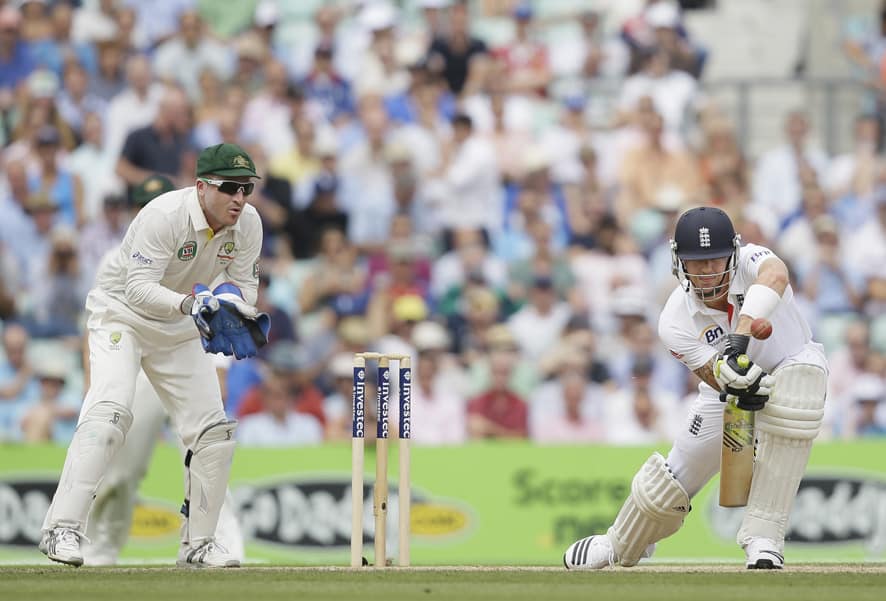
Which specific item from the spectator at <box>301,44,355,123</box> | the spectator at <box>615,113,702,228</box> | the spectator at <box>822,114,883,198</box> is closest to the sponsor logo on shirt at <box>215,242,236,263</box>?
the spectator at <box>615,113,702,228</box>

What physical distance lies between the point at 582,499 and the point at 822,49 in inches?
265

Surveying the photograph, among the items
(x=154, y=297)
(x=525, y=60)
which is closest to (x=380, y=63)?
(x=525, y=60)

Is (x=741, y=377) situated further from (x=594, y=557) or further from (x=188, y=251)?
(x=188, y=251)

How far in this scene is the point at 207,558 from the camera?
7523 millimetres

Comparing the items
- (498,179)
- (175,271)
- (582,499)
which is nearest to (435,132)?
(498,179)

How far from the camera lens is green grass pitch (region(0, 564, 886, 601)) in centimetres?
587

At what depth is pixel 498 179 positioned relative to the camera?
13109mm

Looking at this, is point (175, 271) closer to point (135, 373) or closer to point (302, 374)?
point (135, 373)

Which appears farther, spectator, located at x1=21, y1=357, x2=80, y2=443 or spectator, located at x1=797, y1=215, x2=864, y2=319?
spectator, located at x1=797, y1=215, x2=864, y2=319

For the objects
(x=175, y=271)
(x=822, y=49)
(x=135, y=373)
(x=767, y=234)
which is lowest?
(x=135, y=373)

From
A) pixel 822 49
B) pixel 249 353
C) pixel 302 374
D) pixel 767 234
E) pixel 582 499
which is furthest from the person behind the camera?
pixel 822 49

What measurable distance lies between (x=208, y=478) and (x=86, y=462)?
0.63 metres

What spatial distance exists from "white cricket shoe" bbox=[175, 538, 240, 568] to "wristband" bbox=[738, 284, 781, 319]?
2.59m

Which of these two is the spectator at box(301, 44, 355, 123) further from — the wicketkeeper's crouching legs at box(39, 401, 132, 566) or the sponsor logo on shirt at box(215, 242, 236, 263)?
the wicketkeeper's crouching legs at box(39, 401, 132, 566)
